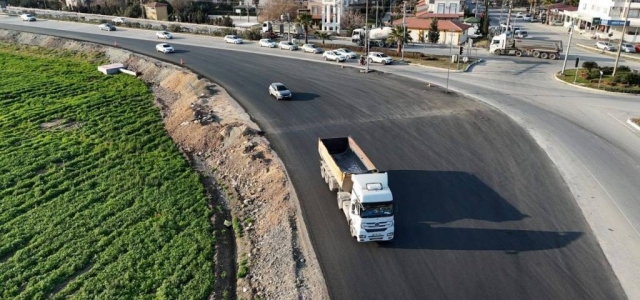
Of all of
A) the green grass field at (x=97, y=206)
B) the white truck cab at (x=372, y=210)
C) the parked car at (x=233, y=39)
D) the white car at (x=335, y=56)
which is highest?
the parked car at (x=233, y=39)

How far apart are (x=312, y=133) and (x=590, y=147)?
63.5 ft

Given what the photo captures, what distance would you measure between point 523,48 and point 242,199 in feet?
166

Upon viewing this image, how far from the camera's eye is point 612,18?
3135 inches

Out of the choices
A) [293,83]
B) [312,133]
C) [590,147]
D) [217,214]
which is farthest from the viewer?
[293,83]

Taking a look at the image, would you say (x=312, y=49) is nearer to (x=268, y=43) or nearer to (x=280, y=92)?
(x=268, y=43)

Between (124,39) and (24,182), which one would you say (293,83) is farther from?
(124,39)

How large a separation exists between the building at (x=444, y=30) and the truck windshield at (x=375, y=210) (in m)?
60.5

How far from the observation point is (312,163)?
28.6 metres

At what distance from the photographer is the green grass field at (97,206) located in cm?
1928

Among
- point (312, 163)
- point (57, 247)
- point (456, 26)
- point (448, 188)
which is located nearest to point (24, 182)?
point (57, 247)

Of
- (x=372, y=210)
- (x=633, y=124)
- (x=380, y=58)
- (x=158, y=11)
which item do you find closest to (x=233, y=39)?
(x=380, y=58)

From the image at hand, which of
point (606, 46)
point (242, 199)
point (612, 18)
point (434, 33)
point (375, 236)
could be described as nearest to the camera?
point (375, 236)

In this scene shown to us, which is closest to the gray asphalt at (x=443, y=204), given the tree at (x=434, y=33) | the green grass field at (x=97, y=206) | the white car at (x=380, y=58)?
the green grass field at (x=97, y=206)

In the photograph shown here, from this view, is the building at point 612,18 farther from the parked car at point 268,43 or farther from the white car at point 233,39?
the white car at point 233,39
